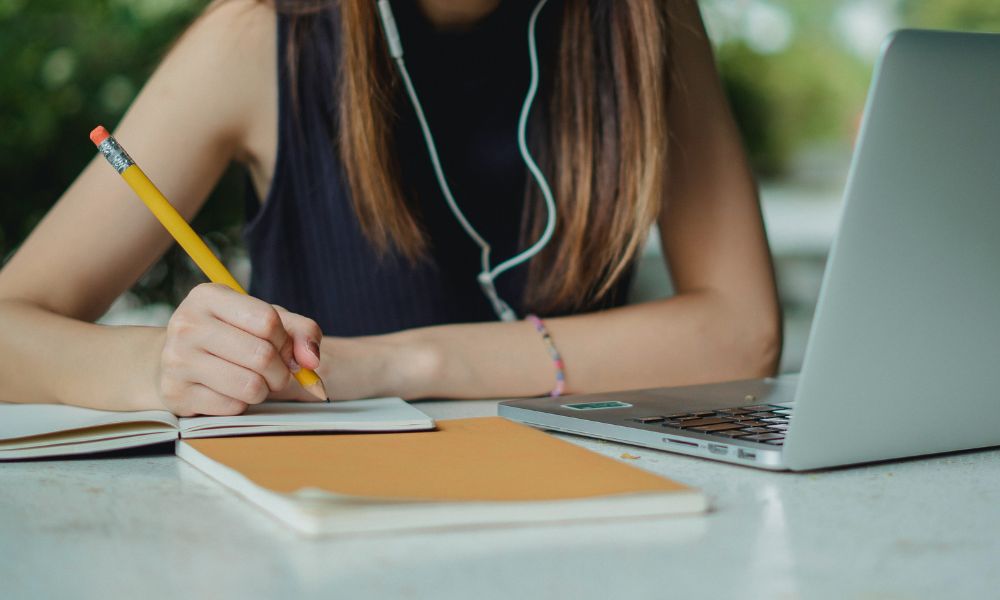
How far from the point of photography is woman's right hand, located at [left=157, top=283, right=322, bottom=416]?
72cm

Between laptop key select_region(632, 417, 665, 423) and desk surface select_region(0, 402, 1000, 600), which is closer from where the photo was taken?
desk surface select_region(0, 402, 1000, 600)

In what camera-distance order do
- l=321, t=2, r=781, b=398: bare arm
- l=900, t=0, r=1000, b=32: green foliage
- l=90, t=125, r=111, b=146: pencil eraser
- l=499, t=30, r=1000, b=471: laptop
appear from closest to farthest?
l=499, t=30, r=1000, b=471: laptop < l=90, t=125, r=111, b=146: pencil eraser < l=321, t=2, r=781, b=398: bare arm < l=900, t=0, r=1000, b=32: green foliage

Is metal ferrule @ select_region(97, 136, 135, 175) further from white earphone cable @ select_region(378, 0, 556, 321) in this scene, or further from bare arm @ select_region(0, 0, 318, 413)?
white earphone cable @ select_region(378, 0, 556, 321)

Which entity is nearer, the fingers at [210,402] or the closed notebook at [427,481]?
the closed notebook at [427,481]

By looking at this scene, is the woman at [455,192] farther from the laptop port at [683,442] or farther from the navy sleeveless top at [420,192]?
the laptop port at [683,442]

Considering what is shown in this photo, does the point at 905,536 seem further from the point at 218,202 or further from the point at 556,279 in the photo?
the point at 218,202

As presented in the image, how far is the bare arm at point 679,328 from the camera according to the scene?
0.96 m

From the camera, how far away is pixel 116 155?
772 mm

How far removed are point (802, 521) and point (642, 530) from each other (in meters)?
0.09

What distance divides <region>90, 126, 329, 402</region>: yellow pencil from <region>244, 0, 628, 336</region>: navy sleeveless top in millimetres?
481

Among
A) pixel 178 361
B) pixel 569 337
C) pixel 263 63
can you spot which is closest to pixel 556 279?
pixel 569 337

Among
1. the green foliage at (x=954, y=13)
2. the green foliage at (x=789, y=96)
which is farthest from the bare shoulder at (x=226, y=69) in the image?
the green foliage at (x=954, y=13)

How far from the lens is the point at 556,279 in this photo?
4.21 feet

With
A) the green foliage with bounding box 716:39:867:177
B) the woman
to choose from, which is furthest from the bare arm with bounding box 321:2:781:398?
the green foliage with bounding box 716:39:867:177
